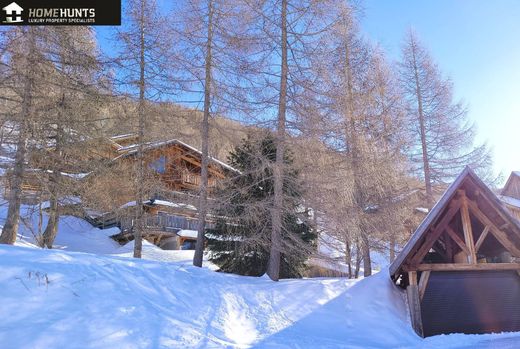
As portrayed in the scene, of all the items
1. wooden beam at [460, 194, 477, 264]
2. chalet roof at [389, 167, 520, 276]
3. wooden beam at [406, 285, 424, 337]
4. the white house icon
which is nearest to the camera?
wooden beam at [406, 285, 424, 337]

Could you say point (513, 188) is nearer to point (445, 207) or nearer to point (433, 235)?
point (445, 207)

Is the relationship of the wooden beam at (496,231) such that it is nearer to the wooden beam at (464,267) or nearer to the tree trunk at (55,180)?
the wooden beam at (464,267)

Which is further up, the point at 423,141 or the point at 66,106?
the point at 66,106

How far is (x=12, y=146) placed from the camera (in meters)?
11.9

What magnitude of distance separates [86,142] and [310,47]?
28.5 ft

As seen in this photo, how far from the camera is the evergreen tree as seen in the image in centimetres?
1096

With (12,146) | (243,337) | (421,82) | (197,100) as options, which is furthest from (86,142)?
(421,82)

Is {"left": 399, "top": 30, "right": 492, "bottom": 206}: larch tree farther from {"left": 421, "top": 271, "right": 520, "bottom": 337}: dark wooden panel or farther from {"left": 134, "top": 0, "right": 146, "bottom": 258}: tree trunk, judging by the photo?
{"left": 134, "top": 0, "right": 146, "bottom": 258}: tree trunk

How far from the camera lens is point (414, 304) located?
342 inches

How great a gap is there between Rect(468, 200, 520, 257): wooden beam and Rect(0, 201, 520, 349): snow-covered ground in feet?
6.30

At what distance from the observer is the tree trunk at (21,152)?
1046 cm

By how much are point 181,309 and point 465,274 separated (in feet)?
22.5

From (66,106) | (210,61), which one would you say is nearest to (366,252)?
(210,61)

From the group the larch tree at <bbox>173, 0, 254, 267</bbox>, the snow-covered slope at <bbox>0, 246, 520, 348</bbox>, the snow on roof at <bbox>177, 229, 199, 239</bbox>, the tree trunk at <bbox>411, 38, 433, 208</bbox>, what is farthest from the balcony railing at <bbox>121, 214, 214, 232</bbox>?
the snow-covered slope at <bbox>0, 246, 520, 348</bbox>
